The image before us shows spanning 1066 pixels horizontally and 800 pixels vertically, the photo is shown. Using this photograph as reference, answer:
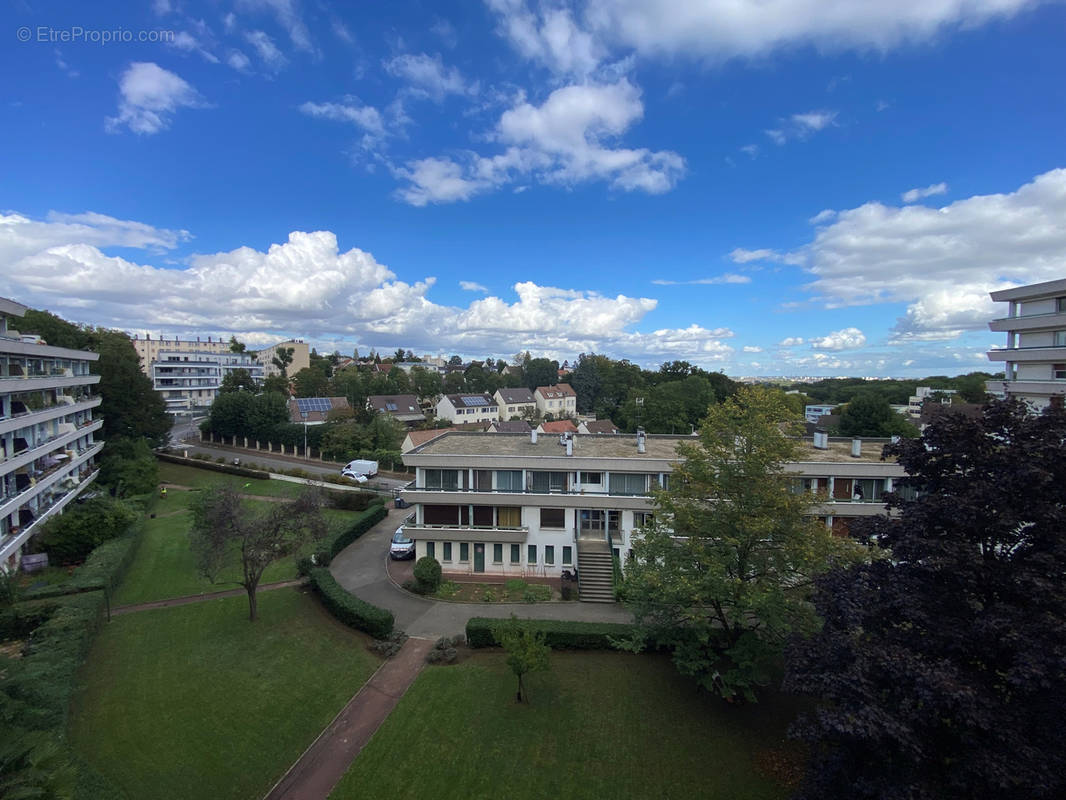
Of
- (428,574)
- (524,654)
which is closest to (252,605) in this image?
(428,574)

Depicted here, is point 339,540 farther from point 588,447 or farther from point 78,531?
point 588,447

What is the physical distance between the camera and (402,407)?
298ft

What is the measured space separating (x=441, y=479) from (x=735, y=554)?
648 inches

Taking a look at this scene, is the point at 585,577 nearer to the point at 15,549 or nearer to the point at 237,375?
the point at 15,549

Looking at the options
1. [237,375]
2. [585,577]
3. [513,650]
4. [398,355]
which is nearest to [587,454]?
[585,577]

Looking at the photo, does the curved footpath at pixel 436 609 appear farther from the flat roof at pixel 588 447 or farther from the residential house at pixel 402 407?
the residential house at pixel 402 407

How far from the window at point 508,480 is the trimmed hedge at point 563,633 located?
27.2ft

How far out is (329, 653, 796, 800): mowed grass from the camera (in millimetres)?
13328

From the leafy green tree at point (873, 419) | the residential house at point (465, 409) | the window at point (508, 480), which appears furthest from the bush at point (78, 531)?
the leafy green tree at point (873, 419)

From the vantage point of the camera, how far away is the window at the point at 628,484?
2675cm

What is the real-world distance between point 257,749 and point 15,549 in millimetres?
22161

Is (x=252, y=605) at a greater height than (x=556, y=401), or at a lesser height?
lesser

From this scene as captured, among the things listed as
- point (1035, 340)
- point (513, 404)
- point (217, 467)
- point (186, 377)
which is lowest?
point (217, 467)

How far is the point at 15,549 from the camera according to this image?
84.9 ft
